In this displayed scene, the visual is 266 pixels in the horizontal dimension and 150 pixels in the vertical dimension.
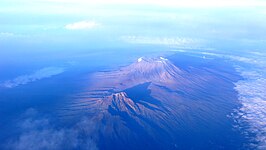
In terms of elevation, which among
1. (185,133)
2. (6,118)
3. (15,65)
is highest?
(15,65)

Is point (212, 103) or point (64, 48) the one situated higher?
point (64, 48)

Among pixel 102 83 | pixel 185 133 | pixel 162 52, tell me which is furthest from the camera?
pixel 162 52

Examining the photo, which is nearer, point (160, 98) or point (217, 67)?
point (160, 98)

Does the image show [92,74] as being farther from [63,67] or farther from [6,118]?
[6,118]

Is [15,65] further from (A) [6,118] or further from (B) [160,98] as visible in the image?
(B) [160,98]

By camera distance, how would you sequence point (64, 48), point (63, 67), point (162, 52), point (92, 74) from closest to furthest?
point (92, 74) → point (63, 67) → point (162, 52) → point (64, 48)

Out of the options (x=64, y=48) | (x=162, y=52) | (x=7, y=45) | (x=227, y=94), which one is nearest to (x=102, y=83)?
(x=227, y=94)

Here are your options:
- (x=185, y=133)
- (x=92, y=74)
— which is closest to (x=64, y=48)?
(x=92, y=74)
